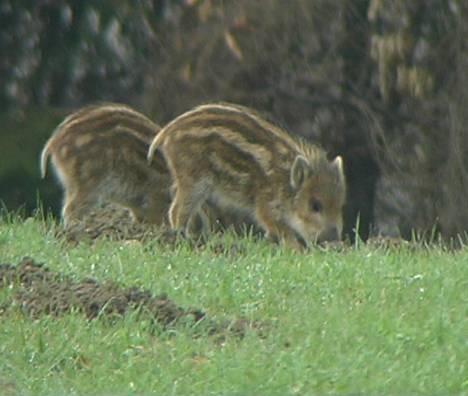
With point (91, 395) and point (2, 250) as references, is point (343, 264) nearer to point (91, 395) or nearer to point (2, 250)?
point (2, 250)

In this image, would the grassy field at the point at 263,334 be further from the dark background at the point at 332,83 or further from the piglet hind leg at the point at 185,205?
the dark background at the point at 332,83

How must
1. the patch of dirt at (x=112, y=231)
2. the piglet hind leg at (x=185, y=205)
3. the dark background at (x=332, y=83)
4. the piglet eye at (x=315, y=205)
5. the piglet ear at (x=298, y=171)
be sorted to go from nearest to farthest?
the patch of dirt at (x=112, y=231) < the piglet hind leg at (x=185, y=205) < the piglet ear at (x=298, y=171) < the piglet eye at (x=315, y=205) < the dark background at (x=332, y=83)

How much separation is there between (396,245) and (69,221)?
2.13 meters

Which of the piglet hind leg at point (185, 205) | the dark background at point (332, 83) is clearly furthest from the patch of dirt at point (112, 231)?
the dark background at point (332, 83)

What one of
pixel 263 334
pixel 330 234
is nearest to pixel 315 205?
pixel 330 234

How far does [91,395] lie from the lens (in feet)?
30.2

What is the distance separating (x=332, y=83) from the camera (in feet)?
56.7

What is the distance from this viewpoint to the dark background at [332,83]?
1662 cm

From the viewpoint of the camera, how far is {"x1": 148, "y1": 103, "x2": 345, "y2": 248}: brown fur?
14297 mm

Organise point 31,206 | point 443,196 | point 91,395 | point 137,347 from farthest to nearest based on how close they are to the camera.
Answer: point 31,206 → point 443,196 → point 137,347 → point 91,395

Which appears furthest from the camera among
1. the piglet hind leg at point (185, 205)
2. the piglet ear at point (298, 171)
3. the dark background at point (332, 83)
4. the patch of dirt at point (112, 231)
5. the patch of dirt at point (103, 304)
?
the dark background at point (332, 83)

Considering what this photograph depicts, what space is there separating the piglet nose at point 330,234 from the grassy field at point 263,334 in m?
2.54

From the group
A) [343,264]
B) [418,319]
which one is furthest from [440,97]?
[418,319]

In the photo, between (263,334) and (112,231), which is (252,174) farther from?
(263,334)
